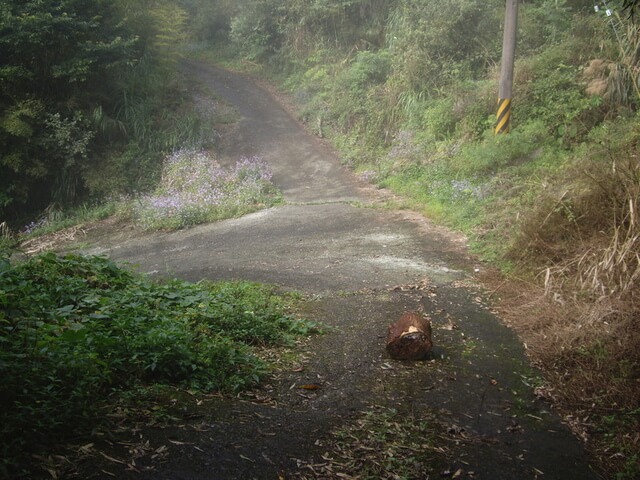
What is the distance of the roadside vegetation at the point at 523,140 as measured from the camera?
4.81 meters

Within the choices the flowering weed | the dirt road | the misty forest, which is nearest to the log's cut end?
the dirt road

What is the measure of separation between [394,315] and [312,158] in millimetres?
10774

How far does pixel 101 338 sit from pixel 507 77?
409 inches

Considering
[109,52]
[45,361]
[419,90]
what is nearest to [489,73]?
[419,90]

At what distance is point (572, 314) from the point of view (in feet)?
17.3

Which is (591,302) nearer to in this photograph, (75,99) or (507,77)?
(507,77)

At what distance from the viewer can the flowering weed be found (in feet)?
40.5

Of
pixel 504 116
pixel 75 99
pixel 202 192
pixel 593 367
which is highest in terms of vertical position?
pixel 75 99

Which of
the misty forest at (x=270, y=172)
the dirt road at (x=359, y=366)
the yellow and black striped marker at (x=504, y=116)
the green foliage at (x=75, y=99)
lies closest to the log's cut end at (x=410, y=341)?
the dirt road at (x=359, y=366)

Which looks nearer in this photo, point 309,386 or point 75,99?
point 309,386

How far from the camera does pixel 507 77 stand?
448 inches

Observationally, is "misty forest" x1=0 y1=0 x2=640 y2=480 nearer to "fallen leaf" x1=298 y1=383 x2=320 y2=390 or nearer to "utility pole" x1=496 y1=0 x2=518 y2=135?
"utility pole" x1=496 y1=0 x2=518 y2=135

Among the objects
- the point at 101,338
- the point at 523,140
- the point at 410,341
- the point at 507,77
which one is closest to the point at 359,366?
the point at 410,341

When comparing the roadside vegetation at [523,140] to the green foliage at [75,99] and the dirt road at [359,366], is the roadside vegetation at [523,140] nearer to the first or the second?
the dirt road at [359,366]
